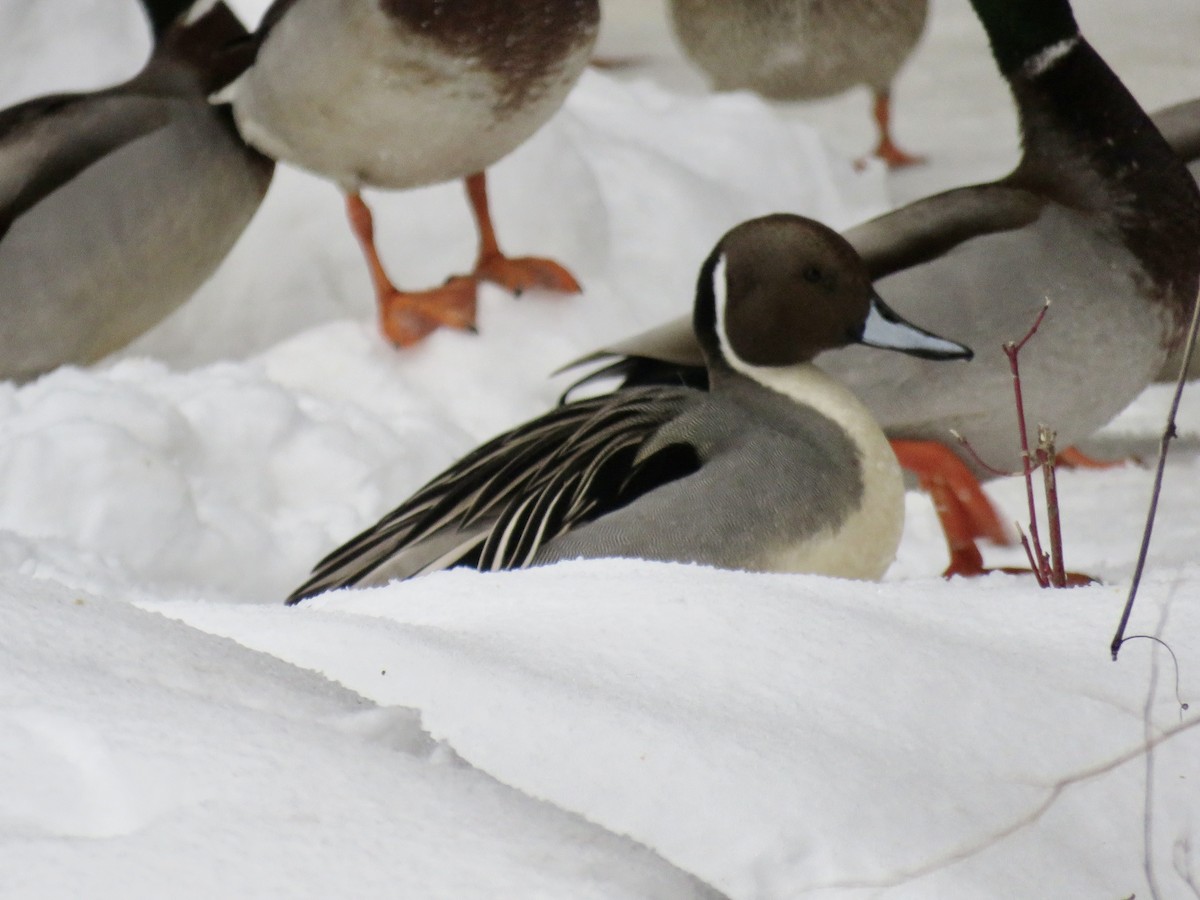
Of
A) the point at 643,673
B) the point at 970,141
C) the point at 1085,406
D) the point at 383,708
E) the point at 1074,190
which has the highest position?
the point at 383,708

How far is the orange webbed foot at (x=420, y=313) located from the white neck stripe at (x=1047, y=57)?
1238mm

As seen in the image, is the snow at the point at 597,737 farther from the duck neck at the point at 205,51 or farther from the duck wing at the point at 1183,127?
the duck neck at the point at 205,51

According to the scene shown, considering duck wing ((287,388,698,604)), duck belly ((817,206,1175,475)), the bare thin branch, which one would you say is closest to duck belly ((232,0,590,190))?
duck belly ((817,206,1175,475))

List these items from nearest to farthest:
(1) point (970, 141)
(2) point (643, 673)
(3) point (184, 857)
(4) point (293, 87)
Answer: (3) point (184, 857), (2) point (643, 673), (4) point (293, 87), (1) point (970, 141)

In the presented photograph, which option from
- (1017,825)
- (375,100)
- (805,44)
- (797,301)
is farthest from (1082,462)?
(1017,825)

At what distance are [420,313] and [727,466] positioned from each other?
5.33ft

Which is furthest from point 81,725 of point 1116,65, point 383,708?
point 1116,65

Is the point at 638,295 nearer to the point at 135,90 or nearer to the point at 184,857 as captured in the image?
the point at 135,90

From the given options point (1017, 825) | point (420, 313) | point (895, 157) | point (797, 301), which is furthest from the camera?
point (895, 157)

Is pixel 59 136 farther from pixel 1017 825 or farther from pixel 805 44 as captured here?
pixel 1017 825

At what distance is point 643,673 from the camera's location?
1346 mm

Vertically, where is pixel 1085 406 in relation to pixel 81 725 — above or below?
below

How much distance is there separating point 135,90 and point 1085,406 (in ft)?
6.52

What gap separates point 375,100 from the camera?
3.59 m
